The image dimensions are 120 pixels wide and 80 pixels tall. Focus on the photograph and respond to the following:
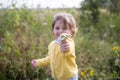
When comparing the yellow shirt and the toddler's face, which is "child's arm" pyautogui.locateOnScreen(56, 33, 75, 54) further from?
the toddler's face

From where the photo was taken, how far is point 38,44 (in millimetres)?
4969

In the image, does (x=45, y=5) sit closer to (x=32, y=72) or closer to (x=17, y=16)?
(x=17, y=16)

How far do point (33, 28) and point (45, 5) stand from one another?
0.73 meters

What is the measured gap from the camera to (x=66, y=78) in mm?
3395

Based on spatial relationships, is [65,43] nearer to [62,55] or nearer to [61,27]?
[62,55]

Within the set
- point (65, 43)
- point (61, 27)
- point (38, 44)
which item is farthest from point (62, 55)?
point (38, 44)

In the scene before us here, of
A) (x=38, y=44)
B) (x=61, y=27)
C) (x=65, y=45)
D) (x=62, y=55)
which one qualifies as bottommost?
(x=38, y=44)

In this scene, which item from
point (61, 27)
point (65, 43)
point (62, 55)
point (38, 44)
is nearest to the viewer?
point (65, 43)

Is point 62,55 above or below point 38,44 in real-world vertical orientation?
above

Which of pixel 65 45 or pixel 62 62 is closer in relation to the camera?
pixel 65 45

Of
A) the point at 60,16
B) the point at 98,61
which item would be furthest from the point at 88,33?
the point at 60,16

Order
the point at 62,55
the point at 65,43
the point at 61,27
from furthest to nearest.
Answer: the point at 61,27 < the point at 62,55 < the point at 65,43

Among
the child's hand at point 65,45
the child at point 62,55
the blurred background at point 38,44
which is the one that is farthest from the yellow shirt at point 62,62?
the blurred background at point 38,44

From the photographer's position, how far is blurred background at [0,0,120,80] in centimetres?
447
